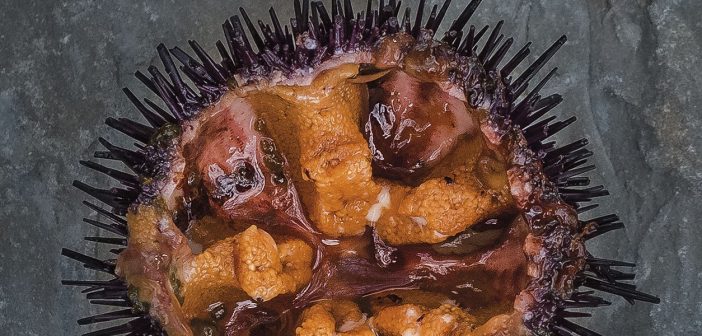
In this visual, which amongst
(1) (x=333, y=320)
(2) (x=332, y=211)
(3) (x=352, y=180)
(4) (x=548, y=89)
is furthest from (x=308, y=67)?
(4) (x=548, y=89)

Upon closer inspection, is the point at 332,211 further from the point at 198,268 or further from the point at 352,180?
the point at 198,268

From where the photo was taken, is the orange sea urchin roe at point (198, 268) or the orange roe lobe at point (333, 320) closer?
the orange sea urchin roe at point (198, 268)

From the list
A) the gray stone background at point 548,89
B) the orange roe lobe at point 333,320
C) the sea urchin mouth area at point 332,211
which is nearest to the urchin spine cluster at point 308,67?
the sea urchin mouth area at point 332,211

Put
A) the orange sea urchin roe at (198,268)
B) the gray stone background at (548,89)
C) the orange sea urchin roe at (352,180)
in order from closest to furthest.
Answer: the orange sea urchin roe at (198,268)
the orange sea urchin roe at (352,180)
the gray stone background at (548,89)

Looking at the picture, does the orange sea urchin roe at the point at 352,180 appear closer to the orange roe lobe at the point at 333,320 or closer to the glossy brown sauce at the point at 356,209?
the glossy brown sauce at the point at 356,209

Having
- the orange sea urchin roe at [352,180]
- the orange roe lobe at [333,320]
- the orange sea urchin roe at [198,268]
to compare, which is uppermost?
the orange sea urchin roe at [352,180]

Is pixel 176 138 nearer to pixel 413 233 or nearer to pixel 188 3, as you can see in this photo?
pixel 413 233
